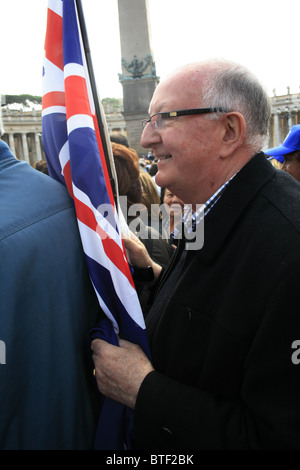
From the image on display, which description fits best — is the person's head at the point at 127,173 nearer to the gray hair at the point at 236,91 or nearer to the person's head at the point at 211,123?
the person's head at the point at 211,123

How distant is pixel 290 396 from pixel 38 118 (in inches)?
1848

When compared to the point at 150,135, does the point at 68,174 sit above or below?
below

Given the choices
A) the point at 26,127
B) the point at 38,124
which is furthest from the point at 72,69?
the point at 38,124

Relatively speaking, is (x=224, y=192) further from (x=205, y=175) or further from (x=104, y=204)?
(x=104, y=204)

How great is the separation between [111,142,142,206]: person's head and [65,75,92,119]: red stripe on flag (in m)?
1.37

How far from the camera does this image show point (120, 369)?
1307 millimetres

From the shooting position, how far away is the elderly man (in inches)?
41.4

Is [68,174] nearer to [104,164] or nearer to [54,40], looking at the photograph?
[104,164]

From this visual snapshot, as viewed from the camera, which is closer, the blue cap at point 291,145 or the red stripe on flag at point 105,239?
the red stripe on flag at point 105,239

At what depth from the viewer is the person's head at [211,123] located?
1420 mm

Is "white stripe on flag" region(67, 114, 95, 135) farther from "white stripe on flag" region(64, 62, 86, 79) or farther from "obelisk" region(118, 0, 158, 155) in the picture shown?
"obelisk" region(118, 0, 158, 155)

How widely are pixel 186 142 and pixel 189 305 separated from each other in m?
0.66

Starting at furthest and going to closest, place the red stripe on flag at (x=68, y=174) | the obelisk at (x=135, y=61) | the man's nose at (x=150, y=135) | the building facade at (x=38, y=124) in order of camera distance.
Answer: the building facade at (x=38, y=124)
the obelisk at (x=135, y=61)
the man's nose at (x=150, y=135)
the red stripe on flag at (x=68, y=174)

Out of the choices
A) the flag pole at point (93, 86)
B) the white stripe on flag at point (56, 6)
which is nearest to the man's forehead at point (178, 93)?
the flag pole at point (93, 86)
